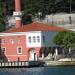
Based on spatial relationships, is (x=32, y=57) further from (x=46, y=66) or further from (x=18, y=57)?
(x=46, y=66)

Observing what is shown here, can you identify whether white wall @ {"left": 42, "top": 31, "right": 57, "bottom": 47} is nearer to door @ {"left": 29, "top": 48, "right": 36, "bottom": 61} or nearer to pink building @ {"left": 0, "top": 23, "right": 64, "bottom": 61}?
pink building @ {"left": 0, "top": 23, "right": 64, "bottom": 61}

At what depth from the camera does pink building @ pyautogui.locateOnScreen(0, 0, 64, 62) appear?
244ft

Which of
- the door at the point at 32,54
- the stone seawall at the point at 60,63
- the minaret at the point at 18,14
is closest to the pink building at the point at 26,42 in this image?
the door at the point at 32,54

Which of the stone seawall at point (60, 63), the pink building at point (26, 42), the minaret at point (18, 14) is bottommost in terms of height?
the stone seawall at point (60, 63)

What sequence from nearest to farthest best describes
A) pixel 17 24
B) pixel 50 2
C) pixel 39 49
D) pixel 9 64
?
pixel 9 64, pixel 39 49, pixel 17 24, pixel 50 2

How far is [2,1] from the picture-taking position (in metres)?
109

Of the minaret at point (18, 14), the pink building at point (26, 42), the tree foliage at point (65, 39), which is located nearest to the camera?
the tree foliage at point (65, 39)

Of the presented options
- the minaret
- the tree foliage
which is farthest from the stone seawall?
the minaret

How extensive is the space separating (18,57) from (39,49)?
3058 mm

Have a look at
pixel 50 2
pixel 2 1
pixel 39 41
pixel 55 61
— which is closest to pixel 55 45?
pixel 39 41

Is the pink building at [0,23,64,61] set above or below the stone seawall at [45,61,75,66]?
above

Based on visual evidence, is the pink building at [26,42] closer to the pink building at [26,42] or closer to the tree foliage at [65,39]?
the pink building at [26,42]

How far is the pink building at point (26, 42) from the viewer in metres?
74.4

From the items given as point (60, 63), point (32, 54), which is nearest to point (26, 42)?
point (32, 54)
